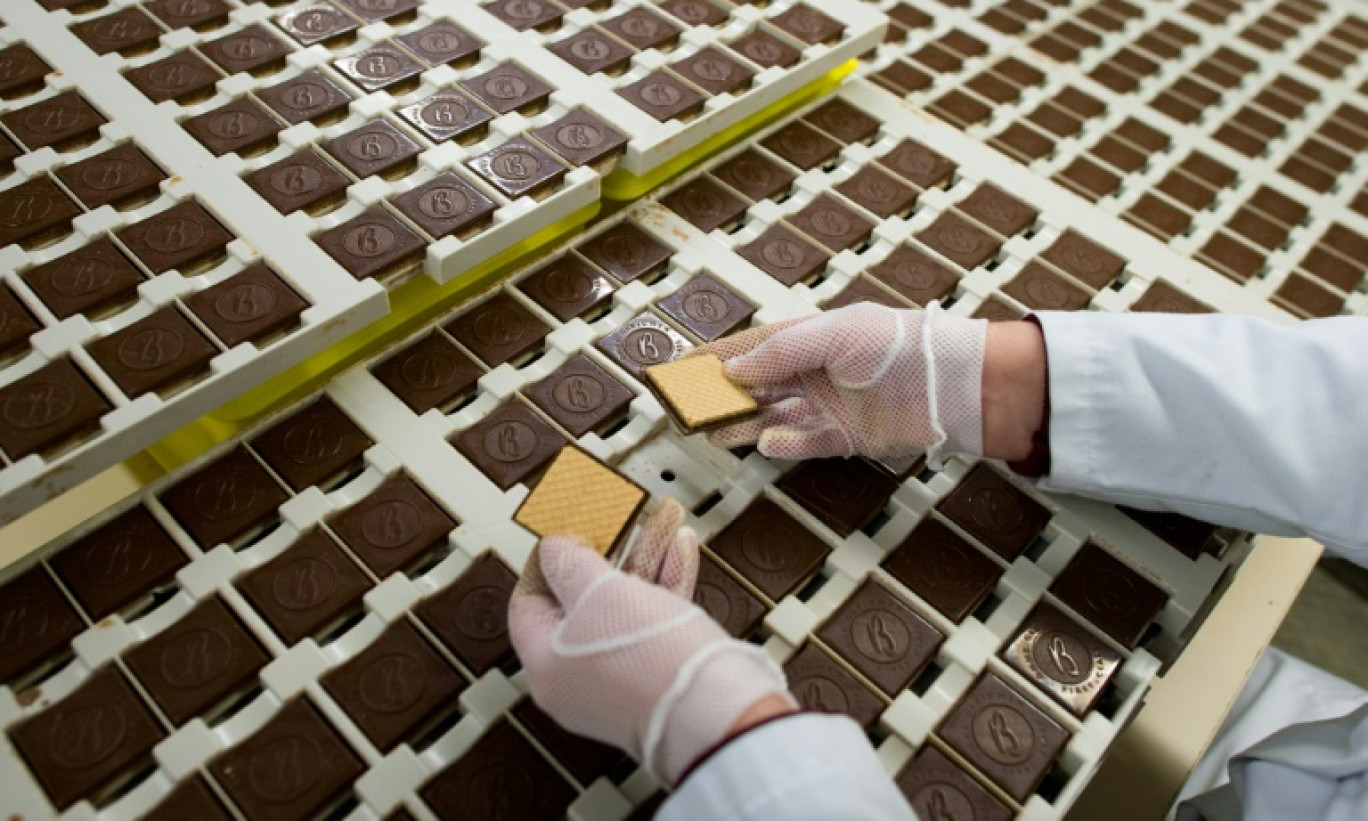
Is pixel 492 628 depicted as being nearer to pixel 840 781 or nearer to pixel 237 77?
pixel 840 781

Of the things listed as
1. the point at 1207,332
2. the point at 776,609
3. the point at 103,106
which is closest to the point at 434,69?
the point at 103,106

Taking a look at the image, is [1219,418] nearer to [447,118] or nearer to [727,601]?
[727,601]

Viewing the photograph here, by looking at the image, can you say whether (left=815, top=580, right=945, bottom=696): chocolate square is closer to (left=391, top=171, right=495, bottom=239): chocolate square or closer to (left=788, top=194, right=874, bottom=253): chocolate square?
(left=788, top=194, right=874, bottom=253): chocolate square

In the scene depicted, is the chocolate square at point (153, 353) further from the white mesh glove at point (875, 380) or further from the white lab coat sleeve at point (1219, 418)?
the white lab coat sleeve at point (1219, 418)

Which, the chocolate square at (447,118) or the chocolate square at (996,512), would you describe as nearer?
the chocolate square at (996,512)

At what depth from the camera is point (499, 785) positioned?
→ 0.84 meters

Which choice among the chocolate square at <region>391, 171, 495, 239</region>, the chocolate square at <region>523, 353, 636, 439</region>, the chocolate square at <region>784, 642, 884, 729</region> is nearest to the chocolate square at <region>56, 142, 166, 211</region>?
the chocolate square at <region>391, 171, 495, 239</region>

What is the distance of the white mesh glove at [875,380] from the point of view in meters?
1.04

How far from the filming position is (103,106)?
122 cm

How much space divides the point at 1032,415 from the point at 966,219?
1.35 feet

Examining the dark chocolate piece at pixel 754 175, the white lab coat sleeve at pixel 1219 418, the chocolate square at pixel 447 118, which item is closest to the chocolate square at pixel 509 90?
the chocolate square at pixel 447 118

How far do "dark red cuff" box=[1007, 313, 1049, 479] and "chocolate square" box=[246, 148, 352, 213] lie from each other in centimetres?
83

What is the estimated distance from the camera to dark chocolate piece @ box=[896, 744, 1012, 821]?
0.87 metres

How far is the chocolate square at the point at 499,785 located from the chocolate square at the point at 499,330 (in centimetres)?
45
